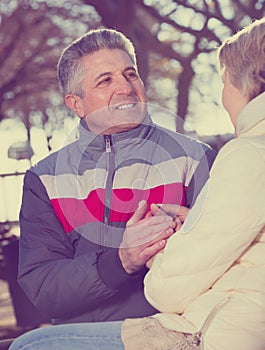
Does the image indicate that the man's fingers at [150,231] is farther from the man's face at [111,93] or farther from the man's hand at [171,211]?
the man's face at [111,93]

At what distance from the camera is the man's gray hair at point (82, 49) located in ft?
8.93

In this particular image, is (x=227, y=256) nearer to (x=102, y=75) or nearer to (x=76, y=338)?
(x=76, y=338)

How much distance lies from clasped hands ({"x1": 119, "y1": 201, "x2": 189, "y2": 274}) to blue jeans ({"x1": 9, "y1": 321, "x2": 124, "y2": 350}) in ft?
0.73

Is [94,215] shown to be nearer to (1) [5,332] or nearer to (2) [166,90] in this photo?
(1) [5,332]

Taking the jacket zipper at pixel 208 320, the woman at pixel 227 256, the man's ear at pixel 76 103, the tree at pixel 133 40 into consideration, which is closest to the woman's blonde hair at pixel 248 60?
the woman at pixel 227 256

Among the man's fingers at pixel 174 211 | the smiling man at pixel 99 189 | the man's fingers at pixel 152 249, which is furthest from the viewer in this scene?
the smiling man at pixel 99 189

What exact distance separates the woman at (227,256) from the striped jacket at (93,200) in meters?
0.49

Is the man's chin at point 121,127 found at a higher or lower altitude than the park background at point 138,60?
higher

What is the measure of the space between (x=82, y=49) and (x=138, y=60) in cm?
229

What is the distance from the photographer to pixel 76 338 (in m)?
2.05

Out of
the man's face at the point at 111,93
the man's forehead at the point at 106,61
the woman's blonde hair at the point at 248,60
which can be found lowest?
the man's face at the point at 111,93

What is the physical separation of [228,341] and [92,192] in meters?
1.01

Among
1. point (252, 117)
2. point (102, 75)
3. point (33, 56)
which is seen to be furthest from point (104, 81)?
point (33, 56)

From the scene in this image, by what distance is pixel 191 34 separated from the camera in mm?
5090
